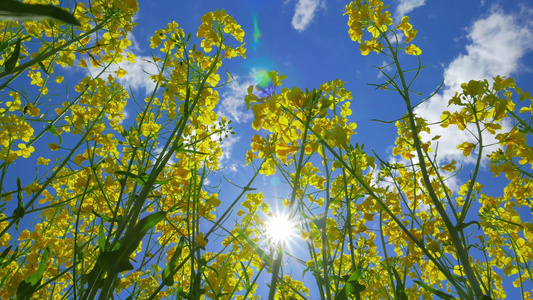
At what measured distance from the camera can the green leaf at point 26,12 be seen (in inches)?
8.7

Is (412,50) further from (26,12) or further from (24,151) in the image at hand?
(24,151)

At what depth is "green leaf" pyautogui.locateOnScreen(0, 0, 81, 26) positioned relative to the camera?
221 millimetres

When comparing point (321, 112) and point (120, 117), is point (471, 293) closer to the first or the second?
point (321, 112)

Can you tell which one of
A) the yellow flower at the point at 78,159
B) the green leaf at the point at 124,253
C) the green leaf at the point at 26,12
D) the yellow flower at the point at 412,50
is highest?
the yellow flower at the point at 412,50

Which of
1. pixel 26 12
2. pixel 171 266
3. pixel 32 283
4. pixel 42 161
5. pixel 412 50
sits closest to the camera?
pixel 26 12

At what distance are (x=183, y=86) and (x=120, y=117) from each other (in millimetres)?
1135

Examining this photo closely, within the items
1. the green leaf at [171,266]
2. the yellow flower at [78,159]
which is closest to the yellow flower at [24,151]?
the yellow flower at [78,159]

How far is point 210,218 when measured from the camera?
5.64 ft

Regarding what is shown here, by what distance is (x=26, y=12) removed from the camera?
229 mm

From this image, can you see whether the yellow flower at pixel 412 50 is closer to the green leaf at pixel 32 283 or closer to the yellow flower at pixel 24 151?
the green leaf at pixel 32 283

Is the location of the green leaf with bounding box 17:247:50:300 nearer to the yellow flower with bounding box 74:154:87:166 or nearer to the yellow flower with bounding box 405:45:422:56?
the yellow flower with bounding box 74:154:87:166

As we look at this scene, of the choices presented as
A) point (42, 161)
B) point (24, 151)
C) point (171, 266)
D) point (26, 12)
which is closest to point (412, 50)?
point (171, 266)

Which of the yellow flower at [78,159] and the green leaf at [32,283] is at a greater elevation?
the yellow flower at [78,159]

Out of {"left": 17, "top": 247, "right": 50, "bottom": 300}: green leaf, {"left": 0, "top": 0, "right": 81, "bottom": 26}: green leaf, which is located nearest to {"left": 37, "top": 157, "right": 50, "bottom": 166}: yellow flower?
{"left": 17, "top": 247, "right": 50, "bottom": 300}: green leaf
